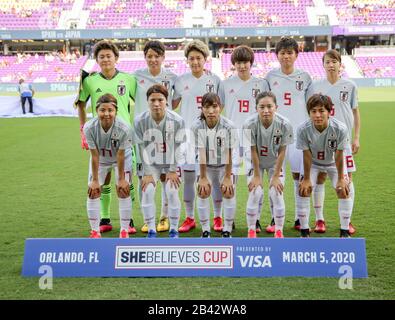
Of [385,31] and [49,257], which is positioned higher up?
[385,31]

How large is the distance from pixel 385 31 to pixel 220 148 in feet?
119

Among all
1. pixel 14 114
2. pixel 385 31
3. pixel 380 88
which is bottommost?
pixel 14 114

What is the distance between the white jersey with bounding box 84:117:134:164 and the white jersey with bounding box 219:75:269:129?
47.6 inches

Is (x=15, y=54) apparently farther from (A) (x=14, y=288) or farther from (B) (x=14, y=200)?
(A) (x=14, y=288)

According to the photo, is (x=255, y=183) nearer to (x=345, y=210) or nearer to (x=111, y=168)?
(x=345, y=210)

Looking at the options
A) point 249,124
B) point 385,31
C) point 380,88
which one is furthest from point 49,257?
point 385,31

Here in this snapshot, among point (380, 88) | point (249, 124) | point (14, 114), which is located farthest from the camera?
point (380, 88)

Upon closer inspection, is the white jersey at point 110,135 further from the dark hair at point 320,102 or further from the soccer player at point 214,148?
the dark hair at point 320,102

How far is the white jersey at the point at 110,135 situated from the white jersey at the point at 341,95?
1.95 m

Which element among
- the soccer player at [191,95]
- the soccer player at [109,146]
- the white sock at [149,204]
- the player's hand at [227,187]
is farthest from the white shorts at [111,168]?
the player's hand at [227,187]

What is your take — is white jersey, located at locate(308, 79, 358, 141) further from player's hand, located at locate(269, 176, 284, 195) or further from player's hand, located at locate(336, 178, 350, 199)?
player's hand, located at locate(269, 176, 284, 195)

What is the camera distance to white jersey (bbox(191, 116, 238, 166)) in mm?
4609
